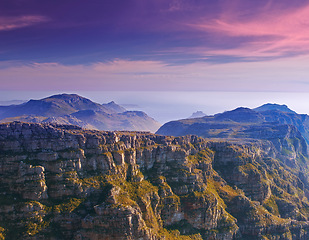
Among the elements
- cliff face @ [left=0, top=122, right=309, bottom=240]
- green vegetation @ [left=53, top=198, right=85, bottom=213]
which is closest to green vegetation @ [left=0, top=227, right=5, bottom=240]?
cliff face @ [left=0, top=122, right=309, bottom=240]

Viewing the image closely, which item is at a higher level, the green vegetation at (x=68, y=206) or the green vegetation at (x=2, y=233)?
the green vegetation at (x=68, y=206)

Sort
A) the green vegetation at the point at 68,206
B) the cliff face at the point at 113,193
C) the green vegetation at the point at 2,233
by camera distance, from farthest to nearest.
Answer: the green vegetation at the point at 68,206 → the cliff face at the point at 113,193 → the green vegetation at the point at 2,233

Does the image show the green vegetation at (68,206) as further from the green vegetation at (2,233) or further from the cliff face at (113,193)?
the green vegetation at (2,233)

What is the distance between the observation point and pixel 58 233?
124375mm

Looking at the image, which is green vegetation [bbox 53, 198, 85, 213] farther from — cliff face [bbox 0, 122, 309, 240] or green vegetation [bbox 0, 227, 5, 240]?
green vegetation [bbox 0, 227, 5, 240]

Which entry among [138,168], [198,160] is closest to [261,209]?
[198,160]

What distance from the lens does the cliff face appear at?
125m

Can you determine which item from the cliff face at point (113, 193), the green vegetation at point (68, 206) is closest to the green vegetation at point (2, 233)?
the cliff face at point (113, 193)

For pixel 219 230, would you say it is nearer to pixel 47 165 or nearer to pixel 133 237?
pixel 133 237

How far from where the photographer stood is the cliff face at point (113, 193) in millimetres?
125125

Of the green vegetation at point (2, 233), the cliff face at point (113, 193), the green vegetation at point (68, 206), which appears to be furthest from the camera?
the green vegetation at point (68, 206)

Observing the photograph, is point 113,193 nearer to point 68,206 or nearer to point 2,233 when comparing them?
point 68,206

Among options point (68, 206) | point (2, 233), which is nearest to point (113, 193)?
point (68, 206)

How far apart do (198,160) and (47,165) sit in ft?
344
